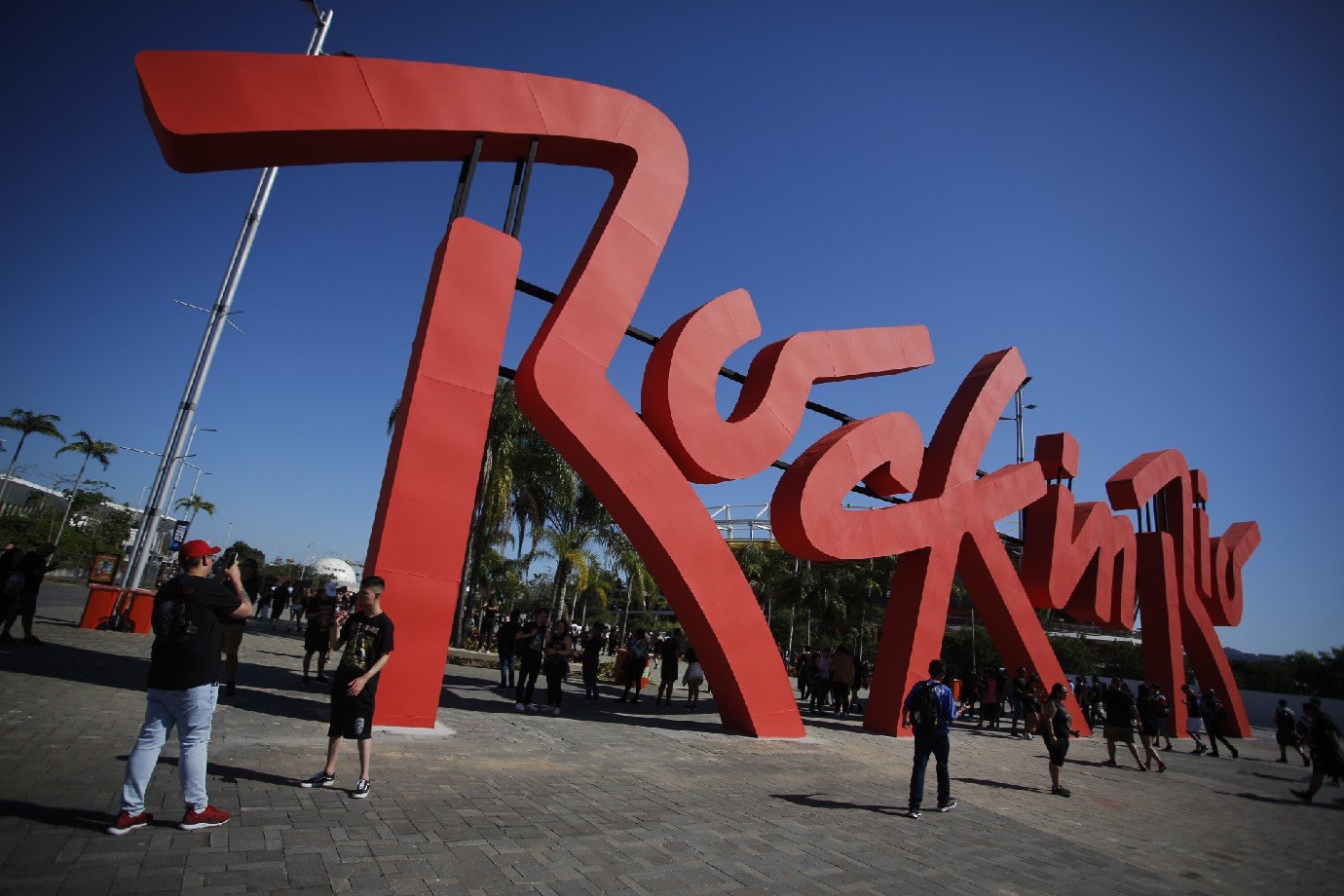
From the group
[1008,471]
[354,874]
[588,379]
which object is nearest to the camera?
[354,874]

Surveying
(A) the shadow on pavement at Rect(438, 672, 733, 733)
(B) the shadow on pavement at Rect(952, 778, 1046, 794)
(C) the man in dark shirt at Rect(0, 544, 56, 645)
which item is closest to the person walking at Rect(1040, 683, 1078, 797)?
(B) the shadow on pavement at Rect(952, 778, 1046, 794)

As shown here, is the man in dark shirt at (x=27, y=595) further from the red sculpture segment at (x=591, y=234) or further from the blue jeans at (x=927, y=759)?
the blue jeans at (x=927, y=759)

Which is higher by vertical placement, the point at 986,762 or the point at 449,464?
the point at 449,464

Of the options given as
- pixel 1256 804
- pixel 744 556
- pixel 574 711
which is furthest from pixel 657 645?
pixel 1256 804

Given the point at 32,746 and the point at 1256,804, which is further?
the point at 1256,804

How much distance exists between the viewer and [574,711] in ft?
35.4

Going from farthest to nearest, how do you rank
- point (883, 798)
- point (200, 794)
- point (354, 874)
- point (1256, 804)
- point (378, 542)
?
point (1256, 804), point (378, 542), point (883, 798), point (200, 794), point (354, 874)

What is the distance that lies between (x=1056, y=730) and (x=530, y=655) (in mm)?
7444

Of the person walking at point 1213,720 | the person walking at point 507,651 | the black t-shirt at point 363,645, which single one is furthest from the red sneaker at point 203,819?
the person walking at point 1213,720

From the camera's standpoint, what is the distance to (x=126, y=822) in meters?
3.61

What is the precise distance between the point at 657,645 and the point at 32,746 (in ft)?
78.1

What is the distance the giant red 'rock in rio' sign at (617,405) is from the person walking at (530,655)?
8.46 ft

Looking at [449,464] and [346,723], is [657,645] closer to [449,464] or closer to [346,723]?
[449,464]

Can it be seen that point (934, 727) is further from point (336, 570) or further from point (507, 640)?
point (336, 570)
